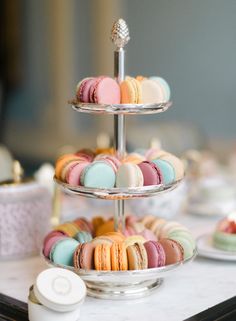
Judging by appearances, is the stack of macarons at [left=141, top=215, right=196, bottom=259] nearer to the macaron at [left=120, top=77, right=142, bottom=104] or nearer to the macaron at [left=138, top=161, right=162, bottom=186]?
the macaron at [left=138, top=161, right=162, bottom=186]

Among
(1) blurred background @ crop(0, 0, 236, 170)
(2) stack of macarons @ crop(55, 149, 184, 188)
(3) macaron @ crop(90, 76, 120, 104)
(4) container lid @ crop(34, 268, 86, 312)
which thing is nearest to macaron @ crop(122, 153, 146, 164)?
(2) stack of macarons @ crop(55, 149, 184, 188)

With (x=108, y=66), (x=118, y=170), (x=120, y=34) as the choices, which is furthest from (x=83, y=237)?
(x=108, y=66)

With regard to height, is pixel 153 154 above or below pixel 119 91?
below

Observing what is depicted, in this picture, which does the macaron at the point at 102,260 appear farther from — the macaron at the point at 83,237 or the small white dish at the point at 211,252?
the small white dish at the point at 211,252

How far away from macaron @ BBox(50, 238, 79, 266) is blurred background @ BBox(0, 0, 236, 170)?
153 cm

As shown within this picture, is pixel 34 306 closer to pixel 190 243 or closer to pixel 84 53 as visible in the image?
pixel 190 243

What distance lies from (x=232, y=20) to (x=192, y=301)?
202cm

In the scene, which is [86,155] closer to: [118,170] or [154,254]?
[118,170]

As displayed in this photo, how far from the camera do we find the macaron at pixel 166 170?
1.12 metres

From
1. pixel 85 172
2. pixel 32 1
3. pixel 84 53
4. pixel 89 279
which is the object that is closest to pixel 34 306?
pixel 89 279

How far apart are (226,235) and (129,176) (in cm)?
34

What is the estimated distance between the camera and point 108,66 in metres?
3.63

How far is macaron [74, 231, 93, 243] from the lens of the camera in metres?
1.14

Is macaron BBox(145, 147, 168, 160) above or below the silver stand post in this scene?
below
